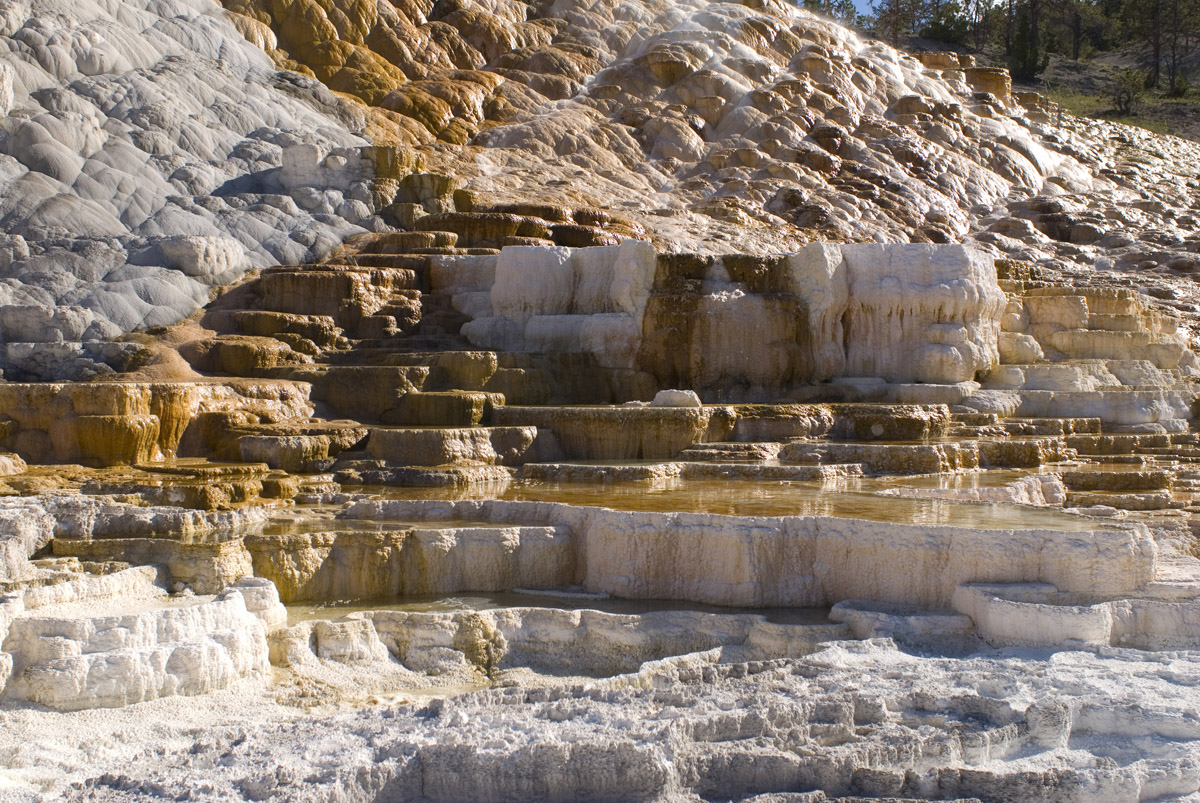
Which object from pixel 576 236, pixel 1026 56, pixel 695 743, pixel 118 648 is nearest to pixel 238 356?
pixel 576 236

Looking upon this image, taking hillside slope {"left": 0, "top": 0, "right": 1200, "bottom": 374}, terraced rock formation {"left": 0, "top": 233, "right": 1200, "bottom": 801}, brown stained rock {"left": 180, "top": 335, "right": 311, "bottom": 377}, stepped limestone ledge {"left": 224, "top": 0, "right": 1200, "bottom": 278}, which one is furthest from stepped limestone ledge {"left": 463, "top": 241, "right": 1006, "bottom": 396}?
stepped limestone ledge {"left": 224, "top": 0, "right": 1200, "bottom": 278}

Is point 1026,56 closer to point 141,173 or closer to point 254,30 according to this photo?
point 254,30

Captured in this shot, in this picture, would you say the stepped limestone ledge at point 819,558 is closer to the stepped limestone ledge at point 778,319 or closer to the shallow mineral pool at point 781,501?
the shallow mineral pool at point 781,501

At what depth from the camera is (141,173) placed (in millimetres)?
15523

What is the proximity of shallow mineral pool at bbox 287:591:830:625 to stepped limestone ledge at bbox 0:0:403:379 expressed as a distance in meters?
6.37

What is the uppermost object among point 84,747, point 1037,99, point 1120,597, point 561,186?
point 1037,99

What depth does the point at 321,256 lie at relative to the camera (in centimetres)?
1520

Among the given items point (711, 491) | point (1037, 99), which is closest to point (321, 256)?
point (711, 491)

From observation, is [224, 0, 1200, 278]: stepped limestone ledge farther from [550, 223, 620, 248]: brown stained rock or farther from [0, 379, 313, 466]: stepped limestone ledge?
[0, 379, 313, 466]: stepped limestone ledge

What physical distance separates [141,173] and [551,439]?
8.81 meters

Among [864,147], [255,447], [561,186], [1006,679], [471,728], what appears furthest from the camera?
[864,147]

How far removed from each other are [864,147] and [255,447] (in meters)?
17.7

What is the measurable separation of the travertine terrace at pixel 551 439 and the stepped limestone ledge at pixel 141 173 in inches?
2.6

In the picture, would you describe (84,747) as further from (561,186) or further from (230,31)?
(230,31)
